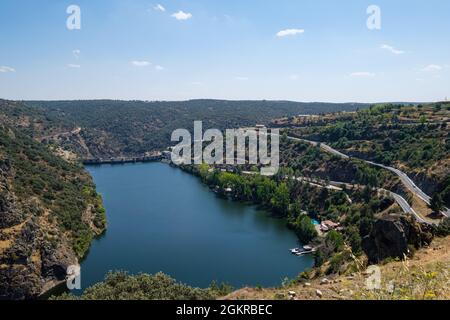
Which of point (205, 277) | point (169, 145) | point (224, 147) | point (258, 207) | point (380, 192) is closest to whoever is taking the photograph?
point (205, 277)

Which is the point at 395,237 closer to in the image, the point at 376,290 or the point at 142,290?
the point at 376,290

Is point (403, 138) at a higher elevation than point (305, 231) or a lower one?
higher

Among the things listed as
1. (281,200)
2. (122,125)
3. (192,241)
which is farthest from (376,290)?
(122,125)

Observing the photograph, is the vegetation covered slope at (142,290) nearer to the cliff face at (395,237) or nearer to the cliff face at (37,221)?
the cliff face at (395,237)

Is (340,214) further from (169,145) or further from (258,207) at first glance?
(169,145)

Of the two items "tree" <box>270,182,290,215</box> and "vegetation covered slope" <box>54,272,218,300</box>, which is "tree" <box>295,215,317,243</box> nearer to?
"tree" <box>270,182,290,215</box>
